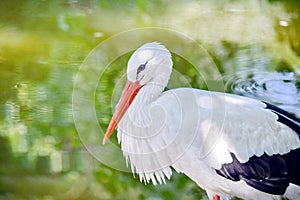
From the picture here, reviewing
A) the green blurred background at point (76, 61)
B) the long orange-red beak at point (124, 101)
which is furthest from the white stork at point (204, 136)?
the green blurred background at point (76, 61)

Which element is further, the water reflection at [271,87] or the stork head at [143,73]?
the water reflection at [271,87]

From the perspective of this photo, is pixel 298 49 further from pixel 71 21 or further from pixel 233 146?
pixel 71 21

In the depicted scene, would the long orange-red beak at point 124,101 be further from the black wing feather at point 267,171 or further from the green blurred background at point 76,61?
the black wing feather at point 267,171

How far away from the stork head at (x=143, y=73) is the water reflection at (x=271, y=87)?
0.92ft

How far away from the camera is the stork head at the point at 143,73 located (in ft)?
6.56

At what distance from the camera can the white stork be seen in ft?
6.17

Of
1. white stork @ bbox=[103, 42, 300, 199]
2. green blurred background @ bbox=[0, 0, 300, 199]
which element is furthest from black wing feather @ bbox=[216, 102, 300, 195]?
green blurred background @ bbox=[0, 0, 300, 199]

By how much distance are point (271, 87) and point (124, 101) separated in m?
0.58

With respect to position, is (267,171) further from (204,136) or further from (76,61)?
(76,61)

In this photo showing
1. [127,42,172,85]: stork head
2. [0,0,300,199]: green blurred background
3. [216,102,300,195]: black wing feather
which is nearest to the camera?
[216,102,300,195]: black wing feather

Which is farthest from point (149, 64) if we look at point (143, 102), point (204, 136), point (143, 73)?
point (204, 136)

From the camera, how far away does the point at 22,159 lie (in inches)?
84.5

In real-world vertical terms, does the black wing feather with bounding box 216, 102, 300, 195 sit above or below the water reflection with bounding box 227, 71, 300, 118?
below

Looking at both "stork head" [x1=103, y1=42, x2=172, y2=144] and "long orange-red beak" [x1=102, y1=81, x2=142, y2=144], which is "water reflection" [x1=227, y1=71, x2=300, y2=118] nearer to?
"stork head" [x1=103, y1=42, x2=172, y2=144]
